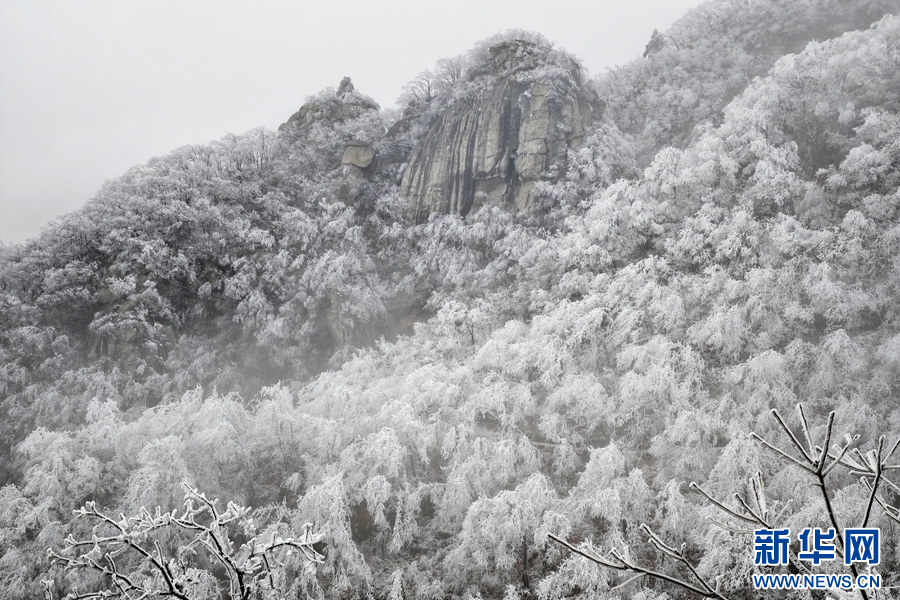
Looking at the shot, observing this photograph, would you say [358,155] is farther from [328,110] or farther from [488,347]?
[488,347]

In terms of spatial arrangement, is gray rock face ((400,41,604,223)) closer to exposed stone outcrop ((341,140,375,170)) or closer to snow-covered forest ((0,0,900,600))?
snow-covered forest ((0,0,900,600))

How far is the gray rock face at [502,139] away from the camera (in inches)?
1252

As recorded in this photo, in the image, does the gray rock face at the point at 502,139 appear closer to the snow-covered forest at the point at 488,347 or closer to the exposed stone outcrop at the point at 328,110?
the snow-covered forest at the point at 488,347

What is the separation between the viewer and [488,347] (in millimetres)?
18516

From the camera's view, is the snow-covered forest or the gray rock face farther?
the gray rock face

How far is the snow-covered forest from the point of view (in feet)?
40.1

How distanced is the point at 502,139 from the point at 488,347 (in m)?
20.3

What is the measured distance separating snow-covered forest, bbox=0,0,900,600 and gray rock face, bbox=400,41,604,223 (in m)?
0.38

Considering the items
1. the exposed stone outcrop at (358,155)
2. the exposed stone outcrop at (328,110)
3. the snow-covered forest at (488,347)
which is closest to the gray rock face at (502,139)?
the snow-covered forest at (488,347)

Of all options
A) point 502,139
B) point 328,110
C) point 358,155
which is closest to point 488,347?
point 502,139

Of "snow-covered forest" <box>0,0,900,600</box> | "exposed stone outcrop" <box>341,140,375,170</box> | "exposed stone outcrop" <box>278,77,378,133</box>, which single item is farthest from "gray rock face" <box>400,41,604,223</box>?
"exposed stone outcrop" <box>278,77,378,133</box>

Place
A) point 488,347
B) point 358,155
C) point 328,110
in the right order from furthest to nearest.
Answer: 1. point 328,110
2. point 358,155
3. point 488,347

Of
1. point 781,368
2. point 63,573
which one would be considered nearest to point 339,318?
point 63,573

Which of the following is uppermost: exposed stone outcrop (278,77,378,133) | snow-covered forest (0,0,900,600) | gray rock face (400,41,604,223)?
exposed stone outcrop (278,77,378,133)
